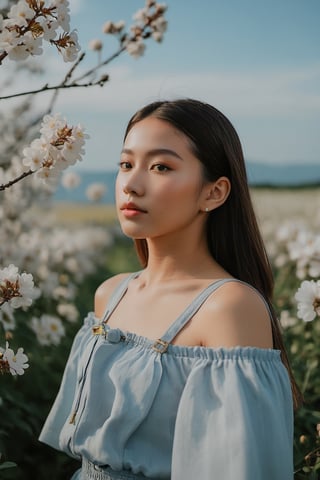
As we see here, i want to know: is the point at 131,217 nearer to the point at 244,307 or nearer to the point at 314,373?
the point at 244,307

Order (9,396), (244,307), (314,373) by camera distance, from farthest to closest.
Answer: (314,373), (9,396), (244,307)

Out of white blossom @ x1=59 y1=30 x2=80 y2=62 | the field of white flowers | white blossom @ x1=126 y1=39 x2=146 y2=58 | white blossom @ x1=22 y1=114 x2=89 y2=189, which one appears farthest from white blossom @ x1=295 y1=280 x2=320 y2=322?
white blossom @ x1=126 y1=39 x2=146 y2=58

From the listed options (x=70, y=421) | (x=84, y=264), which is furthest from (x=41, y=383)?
(x=84, y=264)

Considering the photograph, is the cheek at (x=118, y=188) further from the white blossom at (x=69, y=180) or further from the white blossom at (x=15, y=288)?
the white blossom at (x=69, y=180)

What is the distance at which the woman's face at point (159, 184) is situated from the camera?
5.40ft

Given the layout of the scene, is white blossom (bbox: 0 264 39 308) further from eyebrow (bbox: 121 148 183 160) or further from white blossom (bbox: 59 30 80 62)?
white blossom (bbox: 59 30 80 62)

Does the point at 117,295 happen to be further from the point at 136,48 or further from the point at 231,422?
the point at 136,48

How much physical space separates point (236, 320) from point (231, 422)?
0.22m

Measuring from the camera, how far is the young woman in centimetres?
150

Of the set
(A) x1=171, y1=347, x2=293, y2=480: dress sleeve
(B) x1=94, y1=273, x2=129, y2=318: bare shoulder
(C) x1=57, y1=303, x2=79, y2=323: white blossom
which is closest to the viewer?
(A) x1=171, y1=347, x2=293, y2=480: dress sleeve

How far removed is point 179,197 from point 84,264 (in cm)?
383

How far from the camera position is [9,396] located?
233 cm

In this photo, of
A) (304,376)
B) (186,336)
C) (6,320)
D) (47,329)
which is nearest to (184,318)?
(186,336)

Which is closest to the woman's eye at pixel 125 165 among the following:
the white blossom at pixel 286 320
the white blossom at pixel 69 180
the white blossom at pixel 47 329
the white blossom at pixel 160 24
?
the white blossom at pixel 160 24
